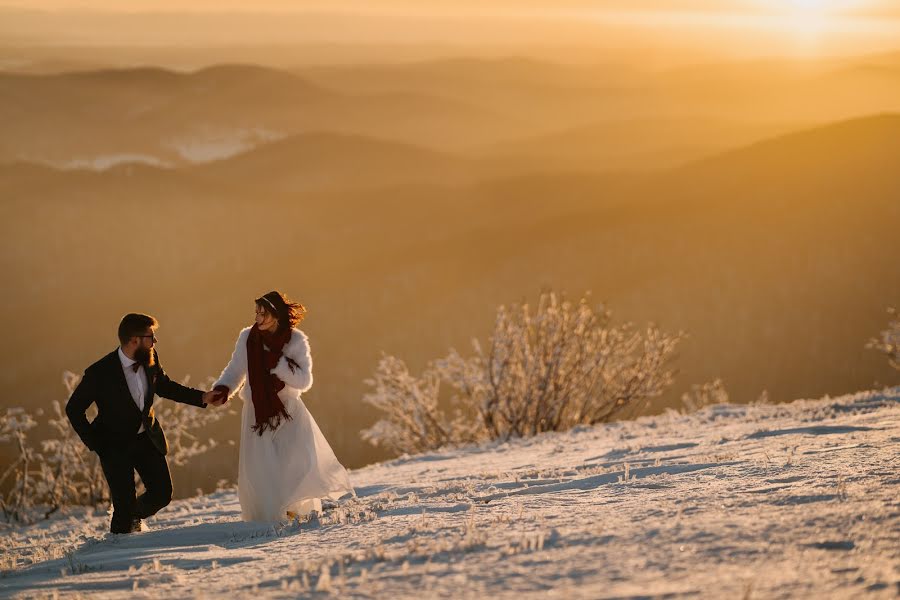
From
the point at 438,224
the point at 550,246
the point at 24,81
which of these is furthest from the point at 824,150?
the point at 24,81

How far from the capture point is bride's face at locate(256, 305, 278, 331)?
6230mm

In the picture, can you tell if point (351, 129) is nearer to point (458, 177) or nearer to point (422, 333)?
point (458, 177)

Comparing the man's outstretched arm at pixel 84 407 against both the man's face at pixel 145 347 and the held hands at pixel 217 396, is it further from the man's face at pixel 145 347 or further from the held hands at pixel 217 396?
the held hands at pixel 217 396

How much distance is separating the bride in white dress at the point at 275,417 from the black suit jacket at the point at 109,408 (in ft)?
1.55

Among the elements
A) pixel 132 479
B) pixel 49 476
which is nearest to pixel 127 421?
pixel 132 479

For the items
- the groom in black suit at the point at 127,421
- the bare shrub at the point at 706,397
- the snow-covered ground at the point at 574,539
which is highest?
the groom in black suit at the point at 127,421

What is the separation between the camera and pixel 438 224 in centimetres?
10756

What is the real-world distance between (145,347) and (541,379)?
8201 millimetres

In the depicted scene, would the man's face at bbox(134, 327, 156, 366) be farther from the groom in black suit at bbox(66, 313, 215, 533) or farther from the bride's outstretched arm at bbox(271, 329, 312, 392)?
the bride's outstretched arm at bbox(271, 329, 312, 392)

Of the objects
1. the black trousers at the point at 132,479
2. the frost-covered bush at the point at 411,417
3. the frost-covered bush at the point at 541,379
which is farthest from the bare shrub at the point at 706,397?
the black trousers at the point at 132,479

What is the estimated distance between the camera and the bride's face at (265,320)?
6230mm

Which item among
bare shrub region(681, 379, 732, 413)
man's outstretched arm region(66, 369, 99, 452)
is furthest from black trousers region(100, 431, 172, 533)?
bare shrub region(681, 379, 732, 413)

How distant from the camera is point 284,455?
249 inches

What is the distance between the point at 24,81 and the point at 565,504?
18040 cm
